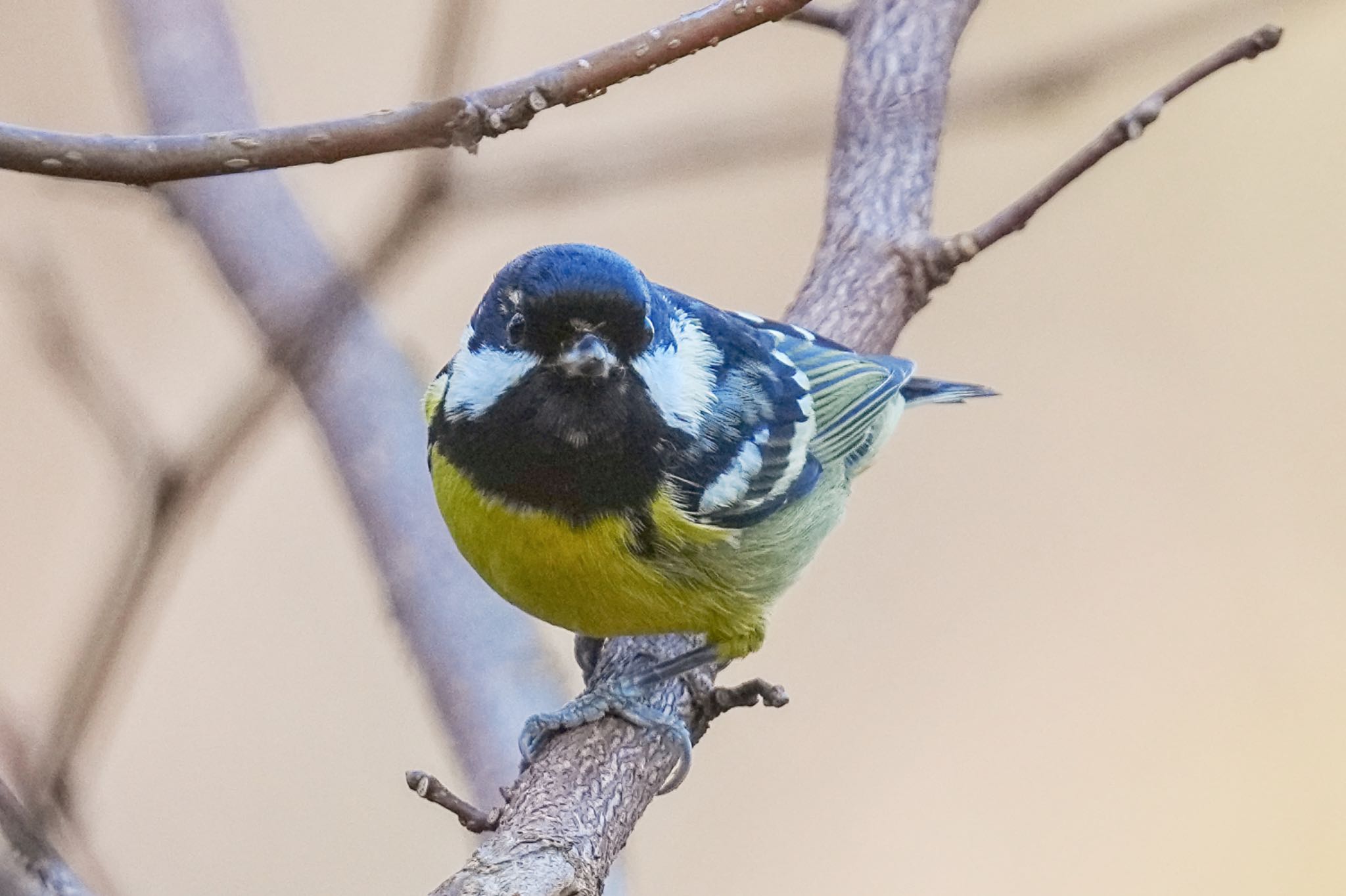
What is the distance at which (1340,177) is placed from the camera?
4.62 m

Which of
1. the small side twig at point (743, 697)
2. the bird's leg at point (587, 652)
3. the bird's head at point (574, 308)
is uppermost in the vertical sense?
the bird's head at point (574, 308)

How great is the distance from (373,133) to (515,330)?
734mm

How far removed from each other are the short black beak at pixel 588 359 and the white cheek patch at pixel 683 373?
3.7 inches

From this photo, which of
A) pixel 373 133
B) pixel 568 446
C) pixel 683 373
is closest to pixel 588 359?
pixel 568 446

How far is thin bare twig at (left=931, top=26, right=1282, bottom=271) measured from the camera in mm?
1628

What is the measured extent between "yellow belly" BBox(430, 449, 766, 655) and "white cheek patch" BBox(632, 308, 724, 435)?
13cm

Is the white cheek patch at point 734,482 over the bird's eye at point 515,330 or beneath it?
beneath

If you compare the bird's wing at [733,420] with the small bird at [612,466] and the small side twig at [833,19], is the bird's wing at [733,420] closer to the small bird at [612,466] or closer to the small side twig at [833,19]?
the small bird at [612,466]

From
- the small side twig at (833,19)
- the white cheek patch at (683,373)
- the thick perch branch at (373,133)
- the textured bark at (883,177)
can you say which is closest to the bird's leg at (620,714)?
the white cheek patch at (683,373)

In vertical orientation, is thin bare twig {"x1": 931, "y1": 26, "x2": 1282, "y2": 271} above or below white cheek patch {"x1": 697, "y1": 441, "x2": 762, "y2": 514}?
above

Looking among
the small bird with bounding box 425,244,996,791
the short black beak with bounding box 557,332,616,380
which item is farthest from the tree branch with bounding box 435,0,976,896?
the short black beak with bounding box 557,332,616,380

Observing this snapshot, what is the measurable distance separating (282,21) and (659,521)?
143 inches

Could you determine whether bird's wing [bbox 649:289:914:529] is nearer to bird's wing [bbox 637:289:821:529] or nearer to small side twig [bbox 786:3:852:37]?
bird's wing [bbox 637:289:821:529]

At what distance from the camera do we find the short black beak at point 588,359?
1.63m
